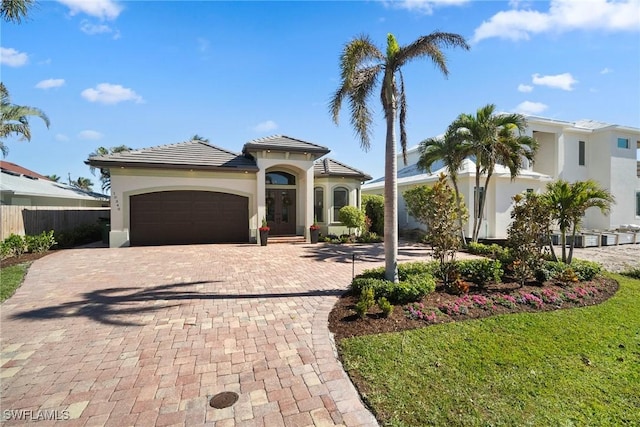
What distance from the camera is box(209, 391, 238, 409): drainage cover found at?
10.2 ft

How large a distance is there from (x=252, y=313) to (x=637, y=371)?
5913 millimetres

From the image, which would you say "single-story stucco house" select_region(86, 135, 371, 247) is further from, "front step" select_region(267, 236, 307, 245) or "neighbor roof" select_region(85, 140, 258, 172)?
"front step" select_region(267, 236, 307, 245)

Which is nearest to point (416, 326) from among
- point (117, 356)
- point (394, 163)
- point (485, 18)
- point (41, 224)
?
point (394, 163)

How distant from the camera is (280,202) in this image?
688 inches

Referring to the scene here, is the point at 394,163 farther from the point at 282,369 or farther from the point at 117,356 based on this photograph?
the point at 117,356

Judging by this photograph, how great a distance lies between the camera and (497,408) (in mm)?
3209

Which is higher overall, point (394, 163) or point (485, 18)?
point (485, 18)

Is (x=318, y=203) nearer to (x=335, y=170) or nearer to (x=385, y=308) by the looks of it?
(x=335, y=170)

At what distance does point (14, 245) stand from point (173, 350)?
12.2 m

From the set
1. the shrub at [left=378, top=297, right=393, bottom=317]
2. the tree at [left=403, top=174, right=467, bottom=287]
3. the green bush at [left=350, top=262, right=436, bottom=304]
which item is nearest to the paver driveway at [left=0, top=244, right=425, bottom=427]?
the green bush at [left=350, top=262, right=436, bottom=304]

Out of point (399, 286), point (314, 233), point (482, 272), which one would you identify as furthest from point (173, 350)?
point (314, 233)

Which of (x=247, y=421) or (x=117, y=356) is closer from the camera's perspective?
(x=247, y=421)

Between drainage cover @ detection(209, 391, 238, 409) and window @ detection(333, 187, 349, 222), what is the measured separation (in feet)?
48.6

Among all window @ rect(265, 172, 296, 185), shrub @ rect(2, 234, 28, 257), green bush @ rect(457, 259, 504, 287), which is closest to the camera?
green bush @ rect(457, 259, 504, 287)
